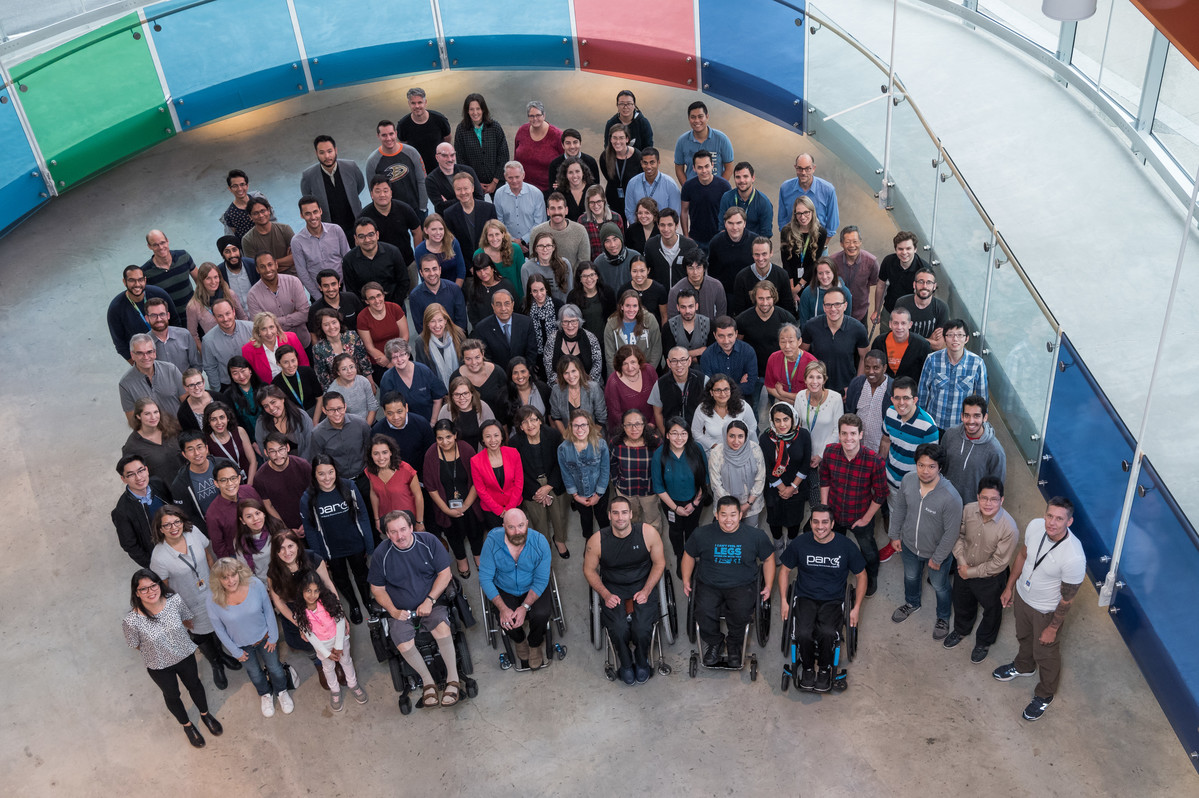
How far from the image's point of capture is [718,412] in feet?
26.1

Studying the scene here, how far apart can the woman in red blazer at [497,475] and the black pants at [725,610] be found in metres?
1.35

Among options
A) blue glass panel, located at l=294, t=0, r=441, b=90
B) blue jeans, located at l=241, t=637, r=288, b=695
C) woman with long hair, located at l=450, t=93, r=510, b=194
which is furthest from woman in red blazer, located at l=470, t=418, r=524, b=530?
blue glass panel, located at l=294, t=0, r=441, b=90

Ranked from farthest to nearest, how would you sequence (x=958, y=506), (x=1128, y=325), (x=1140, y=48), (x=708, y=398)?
(x=1140, y=48) → (x=1128, y=325) → (x=708, y=398) → (x=958, y=506)

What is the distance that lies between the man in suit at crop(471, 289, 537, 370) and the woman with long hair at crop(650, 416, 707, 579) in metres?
1.30

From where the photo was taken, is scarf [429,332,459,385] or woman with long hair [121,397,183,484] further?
scarf [429,332,459,385]

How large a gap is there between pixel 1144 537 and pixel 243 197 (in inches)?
282

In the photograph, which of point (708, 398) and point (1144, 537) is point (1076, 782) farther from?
point (708, 398)

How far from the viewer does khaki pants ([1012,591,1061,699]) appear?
7121mm

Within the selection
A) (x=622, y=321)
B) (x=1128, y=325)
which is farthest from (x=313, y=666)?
(x=1128, y=325)

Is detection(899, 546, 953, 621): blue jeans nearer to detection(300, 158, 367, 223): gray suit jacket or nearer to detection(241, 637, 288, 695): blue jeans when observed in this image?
detection(241, 637, 288, 695): blue jeans

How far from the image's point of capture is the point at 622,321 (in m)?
8.61

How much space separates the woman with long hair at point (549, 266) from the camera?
9.05 metres

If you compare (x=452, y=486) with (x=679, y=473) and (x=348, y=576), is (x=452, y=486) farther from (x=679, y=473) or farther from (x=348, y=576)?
(x=679, y=473)

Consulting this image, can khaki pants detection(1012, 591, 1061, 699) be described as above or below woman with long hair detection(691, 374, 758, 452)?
below
